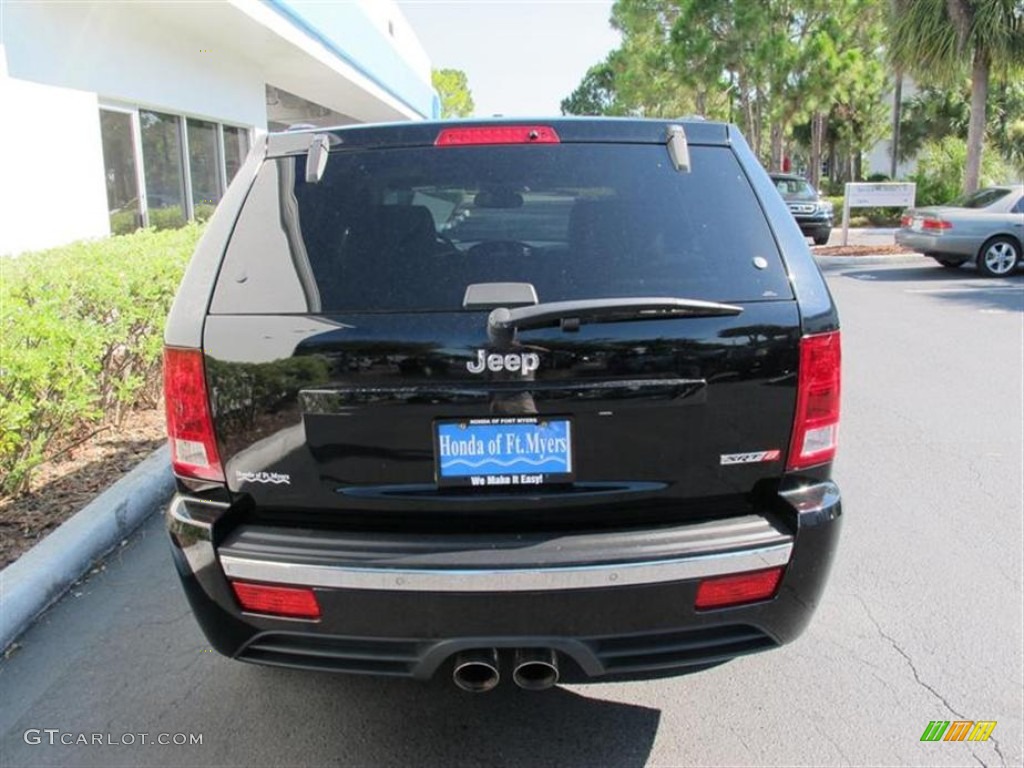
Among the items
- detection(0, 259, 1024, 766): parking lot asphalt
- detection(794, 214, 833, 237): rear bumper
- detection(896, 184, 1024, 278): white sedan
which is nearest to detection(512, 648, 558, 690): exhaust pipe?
detection(0, 259, 1024, 766): parking lot asphalt

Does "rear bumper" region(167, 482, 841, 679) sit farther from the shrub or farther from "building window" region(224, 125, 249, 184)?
the shrub

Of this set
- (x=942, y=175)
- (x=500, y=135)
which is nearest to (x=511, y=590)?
(x=500, y=135)

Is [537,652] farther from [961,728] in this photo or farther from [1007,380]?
[1007,380]

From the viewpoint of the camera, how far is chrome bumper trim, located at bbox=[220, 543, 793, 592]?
86.7 inches

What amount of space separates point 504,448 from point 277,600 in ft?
2.50

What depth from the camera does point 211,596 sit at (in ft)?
7.80

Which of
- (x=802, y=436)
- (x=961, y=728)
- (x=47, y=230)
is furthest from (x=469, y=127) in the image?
(x=47, y=230)

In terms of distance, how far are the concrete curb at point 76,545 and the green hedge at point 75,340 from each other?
0.49m

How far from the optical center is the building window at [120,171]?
9711mm

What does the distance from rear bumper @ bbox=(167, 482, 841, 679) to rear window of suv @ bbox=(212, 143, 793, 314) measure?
0.66 metres

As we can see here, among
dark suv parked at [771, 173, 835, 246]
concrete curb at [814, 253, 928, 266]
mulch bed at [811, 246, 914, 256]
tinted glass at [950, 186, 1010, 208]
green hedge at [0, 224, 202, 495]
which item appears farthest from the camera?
dark suv parked at [771, 173, 835, 246]

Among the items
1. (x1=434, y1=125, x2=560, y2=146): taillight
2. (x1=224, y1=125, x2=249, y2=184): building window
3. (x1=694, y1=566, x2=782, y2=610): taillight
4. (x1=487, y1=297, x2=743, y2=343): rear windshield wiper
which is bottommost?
(x1=694, y1=566, x2=782, y2=610): taillight

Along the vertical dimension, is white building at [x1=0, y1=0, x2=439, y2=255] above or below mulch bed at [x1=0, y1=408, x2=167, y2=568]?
above

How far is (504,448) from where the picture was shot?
2299 millimetres
